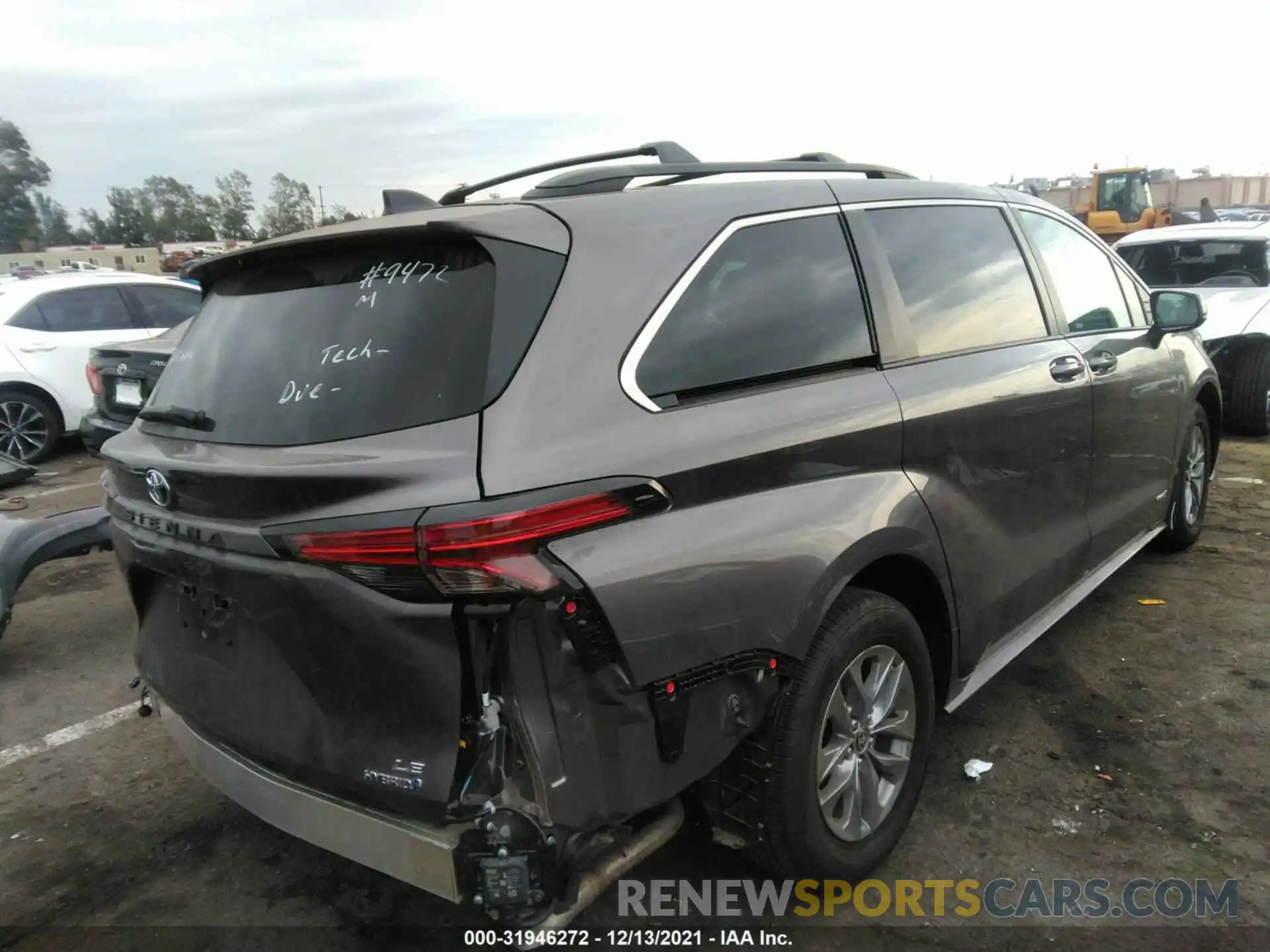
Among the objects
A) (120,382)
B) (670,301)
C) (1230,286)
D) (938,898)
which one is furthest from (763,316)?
(1230,286)

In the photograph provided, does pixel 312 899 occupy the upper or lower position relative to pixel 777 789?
lower

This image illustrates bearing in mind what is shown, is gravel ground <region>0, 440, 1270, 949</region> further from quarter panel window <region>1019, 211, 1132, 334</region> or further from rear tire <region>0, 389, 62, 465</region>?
rear tire <region>0, 389, 62, 465</region>

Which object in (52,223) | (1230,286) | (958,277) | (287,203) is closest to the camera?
(958,277)

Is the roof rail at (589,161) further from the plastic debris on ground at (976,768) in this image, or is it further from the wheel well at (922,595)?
the plastic debris on ground at (976,768)

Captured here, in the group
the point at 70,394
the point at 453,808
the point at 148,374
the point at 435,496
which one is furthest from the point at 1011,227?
the point at 70,394

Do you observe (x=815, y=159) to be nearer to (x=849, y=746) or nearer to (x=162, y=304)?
(x=849, y=746)

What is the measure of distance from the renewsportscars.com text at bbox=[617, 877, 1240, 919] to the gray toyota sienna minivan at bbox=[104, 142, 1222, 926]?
0.43 ft

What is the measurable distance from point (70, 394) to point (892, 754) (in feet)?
29.7

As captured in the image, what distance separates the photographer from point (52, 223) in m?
112

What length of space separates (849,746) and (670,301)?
1.27 m

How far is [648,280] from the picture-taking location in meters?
2.21

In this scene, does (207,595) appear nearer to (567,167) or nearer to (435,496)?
(435,496)

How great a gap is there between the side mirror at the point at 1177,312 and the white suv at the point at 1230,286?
350cm

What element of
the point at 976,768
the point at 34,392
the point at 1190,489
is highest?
the point at 34,392
